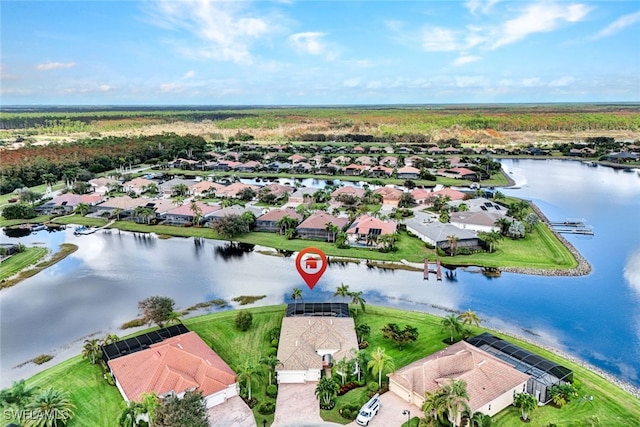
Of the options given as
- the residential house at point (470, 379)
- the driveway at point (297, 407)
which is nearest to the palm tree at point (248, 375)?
the driveway at point (297, 407)

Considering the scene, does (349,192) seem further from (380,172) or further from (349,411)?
(349,411)

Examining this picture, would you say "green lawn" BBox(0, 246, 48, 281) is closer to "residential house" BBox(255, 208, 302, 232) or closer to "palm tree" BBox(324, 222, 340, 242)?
"residential house" BBox(255, 208, 302, 232)

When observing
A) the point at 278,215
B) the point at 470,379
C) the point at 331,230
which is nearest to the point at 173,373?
the point at 470,379

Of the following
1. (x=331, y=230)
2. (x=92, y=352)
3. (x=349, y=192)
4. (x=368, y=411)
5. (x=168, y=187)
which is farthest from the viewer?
(x=168, y=187)

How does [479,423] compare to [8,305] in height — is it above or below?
above

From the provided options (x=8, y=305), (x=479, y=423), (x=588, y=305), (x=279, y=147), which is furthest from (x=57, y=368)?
(x=279, y=147)

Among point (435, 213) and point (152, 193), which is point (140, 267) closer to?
point (152, 193)
